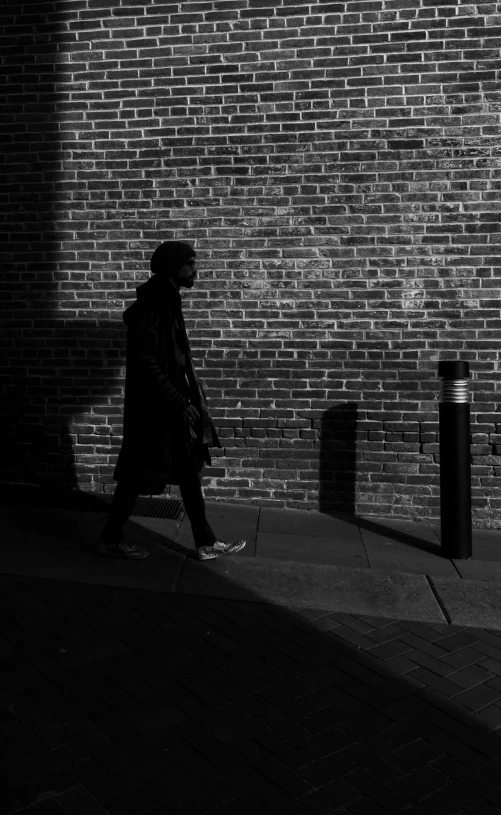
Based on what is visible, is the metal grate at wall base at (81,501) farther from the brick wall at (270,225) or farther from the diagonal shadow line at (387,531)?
the diagonal shadow line at (387,531)

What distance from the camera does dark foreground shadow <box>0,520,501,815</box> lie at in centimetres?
266

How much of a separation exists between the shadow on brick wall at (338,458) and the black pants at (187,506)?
1.45 metres

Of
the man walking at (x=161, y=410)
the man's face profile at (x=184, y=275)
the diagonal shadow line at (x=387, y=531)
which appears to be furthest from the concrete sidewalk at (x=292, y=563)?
the man's face profile at (x=184, y=275)

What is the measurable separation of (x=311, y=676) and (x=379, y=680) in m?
0.29

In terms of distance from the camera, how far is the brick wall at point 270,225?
5.77 metres

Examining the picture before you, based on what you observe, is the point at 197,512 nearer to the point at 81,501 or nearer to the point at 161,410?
the point at 161,410

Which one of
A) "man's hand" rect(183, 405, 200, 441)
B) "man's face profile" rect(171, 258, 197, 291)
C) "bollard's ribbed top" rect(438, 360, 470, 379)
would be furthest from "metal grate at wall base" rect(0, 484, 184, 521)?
"bollard's ribbed top" rect(438, 360, 470, 379)

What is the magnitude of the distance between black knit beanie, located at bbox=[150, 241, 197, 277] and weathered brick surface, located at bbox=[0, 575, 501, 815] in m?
1.83

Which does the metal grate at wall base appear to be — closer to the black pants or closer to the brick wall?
the brick wall

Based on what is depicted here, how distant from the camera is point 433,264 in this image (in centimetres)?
582

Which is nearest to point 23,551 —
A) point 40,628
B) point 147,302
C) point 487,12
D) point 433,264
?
point 40,628

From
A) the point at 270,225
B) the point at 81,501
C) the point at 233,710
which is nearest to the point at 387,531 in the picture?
the point at 81,501

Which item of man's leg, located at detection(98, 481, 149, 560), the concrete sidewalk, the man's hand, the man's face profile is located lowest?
the concrete sidewalk

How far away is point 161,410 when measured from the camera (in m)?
4.59
